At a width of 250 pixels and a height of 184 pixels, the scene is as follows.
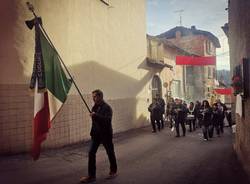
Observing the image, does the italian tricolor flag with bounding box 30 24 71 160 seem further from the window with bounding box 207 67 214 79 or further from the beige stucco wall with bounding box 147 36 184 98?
the window with bounding box 207 67 214 79

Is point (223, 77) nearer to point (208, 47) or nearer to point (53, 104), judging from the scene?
point (208, 47)

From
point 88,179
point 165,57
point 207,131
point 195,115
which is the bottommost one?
point 88,179

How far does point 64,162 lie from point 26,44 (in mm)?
3833

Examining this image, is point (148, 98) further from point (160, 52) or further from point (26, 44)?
point (26, 44)

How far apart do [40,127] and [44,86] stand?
83 centimetres

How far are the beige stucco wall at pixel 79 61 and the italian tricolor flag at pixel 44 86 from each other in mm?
3376

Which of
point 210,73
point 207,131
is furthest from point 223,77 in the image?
point 207,131

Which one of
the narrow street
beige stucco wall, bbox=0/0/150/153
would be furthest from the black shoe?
beige stucco wall, bbox=0/0/150/153

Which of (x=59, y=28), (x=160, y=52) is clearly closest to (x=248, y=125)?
(x=59, y=28)

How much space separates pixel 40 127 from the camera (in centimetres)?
657

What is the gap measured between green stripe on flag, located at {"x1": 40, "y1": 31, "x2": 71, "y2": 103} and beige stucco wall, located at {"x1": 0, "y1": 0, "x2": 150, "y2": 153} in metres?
3.37

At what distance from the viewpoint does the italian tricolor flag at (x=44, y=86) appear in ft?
21.6

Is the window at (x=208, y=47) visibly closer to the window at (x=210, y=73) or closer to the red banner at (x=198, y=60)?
the window at (x=210, y=73)

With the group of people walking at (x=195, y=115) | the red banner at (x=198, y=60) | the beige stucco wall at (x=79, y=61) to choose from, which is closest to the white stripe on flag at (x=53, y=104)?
the beige stucco wall at (x=79, y=61)
